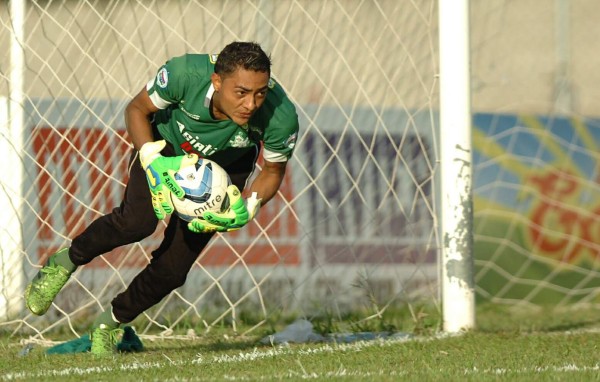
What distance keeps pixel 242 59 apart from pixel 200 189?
568mm

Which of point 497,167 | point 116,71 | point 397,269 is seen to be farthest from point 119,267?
point 497,167

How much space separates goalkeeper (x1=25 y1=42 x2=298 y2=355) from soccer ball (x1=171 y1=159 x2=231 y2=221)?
1.2 inches

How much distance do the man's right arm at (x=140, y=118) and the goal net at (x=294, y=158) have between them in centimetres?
193

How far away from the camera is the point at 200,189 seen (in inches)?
185

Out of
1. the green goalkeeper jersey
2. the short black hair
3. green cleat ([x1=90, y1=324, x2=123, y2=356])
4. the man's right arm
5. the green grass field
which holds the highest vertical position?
the short black hair

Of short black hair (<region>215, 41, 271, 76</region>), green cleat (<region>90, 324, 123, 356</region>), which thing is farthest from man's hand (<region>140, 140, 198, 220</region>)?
green cleat (<region>90, 324, 123, 356</region>)

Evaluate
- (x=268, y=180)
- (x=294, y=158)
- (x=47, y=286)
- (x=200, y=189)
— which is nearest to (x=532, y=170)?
(x=294, y=158)

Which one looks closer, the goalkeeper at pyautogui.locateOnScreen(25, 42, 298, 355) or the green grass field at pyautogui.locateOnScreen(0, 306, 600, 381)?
the green grass field at pyautogui.locateOnScreen(0, 306, 600, 381)

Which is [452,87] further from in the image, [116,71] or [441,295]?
[116,71]

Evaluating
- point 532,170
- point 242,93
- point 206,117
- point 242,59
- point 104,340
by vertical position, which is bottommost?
point 104,340

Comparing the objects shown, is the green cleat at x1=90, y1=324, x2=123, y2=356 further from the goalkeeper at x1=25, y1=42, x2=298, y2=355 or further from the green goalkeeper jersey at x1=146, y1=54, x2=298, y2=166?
the green goalkeeper jersey at x1=146, y1=54, x2=298, y2=166

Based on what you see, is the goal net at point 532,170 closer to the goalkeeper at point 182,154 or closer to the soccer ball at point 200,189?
the goalkeeper at point 182,154

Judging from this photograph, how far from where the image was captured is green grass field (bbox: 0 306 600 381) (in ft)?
14.2

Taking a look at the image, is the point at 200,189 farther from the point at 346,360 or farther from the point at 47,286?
the point at 47,286
